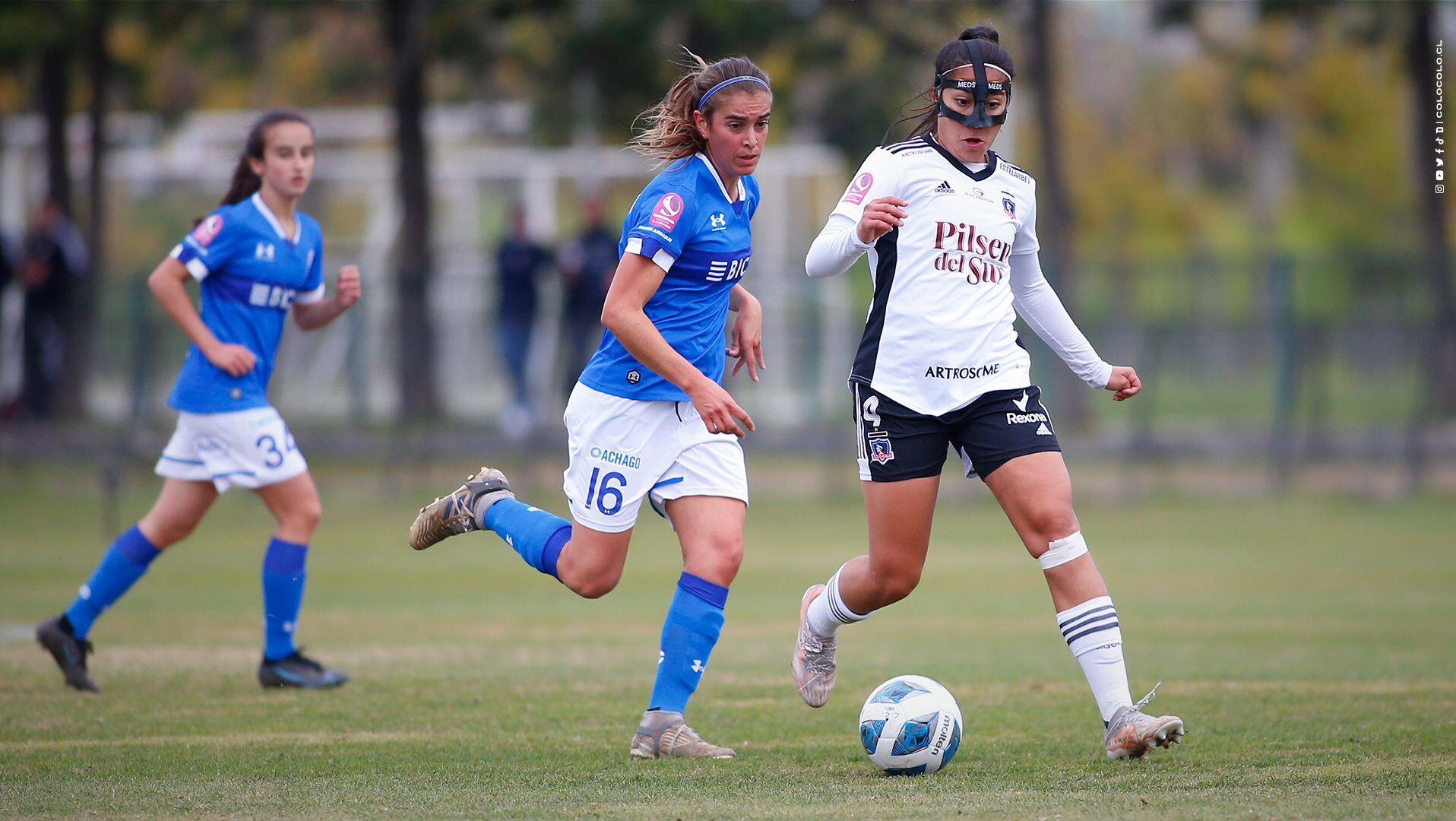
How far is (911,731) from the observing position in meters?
5.40

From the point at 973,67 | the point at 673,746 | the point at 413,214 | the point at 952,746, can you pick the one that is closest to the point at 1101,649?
the point at 952,746

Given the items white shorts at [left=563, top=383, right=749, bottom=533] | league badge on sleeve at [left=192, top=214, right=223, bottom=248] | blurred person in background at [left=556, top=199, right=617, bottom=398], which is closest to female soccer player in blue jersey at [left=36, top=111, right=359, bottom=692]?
league badge on sleeve at [left=192, top=214, right=223, bottom=248]

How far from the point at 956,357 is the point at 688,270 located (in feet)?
3.24

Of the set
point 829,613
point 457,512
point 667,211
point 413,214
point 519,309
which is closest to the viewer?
point 667,211

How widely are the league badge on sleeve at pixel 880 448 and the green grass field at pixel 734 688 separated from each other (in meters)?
1.07

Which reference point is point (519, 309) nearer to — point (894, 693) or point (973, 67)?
point (973, 67)

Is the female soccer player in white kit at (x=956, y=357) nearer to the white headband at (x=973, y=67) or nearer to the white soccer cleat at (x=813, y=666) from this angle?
the white headband at (x=973, y=67)

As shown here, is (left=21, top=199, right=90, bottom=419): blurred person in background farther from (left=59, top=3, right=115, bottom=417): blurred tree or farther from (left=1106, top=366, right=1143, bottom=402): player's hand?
(left=1106, top=366, right=1143, bottom=402): player's hand

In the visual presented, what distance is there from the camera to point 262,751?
19.1 feet

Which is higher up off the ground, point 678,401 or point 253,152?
point 253,152

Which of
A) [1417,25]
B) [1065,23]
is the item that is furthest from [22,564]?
[1065,23]

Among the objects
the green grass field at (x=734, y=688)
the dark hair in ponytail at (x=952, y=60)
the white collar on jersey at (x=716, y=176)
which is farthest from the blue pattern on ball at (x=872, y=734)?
the dark hair in ponytail at (x=952, y=60)

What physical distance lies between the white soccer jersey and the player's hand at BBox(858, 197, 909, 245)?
0.19 meters

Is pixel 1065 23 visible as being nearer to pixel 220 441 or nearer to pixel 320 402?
pixel 320 402
